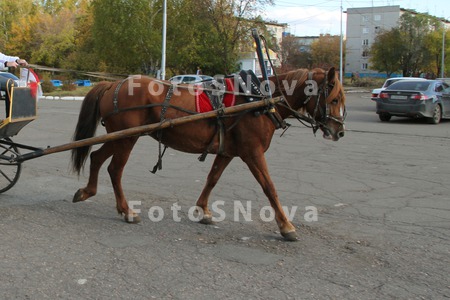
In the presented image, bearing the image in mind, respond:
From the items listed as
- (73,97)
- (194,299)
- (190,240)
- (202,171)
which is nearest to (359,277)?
(194,299)

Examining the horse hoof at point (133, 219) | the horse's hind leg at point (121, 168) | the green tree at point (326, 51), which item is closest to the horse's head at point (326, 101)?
the horse's hind leg at point (121, 168)

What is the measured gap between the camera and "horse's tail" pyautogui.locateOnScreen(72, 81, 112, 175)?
20.7 feet

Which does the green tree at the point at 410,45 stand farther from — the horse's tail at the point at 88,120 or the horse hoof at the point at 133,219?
the horse hoof at the point at 133,219

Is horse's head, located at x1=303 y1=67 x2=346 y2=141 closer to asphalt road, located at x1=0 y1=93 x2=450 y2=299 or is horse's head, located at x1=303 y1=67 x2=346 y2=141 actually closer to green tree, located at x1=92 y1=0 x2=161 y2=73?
asphalt road, located at x1=0 y1=93 x2=450 y2=299

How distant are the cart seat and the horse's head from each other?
351 centimetres

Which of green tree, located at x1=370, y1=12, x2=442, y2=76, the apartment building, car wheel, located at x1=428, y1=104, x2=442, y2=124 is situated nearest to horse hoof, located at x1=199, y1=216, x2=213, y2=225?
car wheel, located at x1=428, y1=104, x2=442, y2=124

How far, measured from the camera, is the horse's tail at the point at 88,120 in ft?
20.7

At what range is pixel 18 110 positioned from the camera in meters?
6.43

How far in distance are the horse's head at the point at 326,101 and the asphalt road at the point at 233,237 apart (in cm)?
119

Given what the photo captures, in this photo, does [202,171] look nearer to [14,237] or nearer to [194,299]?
[14,237]

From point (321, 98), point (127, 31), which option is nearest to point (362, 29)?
point (127, 31)

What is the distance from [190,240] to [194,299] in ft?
4.98

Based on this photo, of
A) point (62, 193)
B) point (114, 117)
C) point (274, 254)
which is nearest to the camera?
point (274, 254)

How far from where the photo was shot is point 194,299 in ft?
13.0
